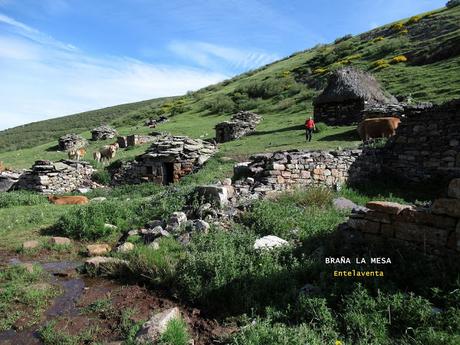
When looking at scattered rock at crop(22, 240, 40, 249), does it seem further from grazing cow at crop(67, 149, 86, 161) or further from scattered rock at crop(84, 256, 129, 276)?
grazing cow at crop(67, 149, 86, 161)

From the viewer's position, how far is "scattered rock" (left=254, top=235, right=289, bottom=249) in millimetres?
6211

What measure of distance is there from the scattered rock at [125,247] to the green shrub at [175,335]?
288cm

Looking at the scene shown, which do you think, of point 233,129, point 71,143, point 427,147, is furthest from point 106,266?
point 71,143

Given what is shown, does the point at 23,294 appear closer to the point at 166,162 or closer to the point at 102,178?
the point at 166,162

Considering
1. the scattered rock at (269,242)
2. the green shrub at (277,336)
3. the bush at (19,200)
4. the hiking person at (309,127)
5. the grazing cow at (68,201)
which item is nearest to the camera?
the green shrub at (277,336)

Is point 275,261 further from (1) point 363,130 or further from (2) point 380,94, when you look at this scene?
(2) point 380,94

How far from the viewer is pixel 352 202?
9125 millimetres

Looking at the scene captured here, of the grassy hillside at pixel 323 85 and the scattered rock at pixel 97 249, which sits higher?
the grassy hillside at pixel 323 85

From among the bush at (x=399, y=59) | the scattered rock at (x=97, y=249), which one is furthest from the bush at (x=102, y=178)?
the bush at (x=399, y=59)

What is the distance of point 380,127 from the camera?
14.5 m

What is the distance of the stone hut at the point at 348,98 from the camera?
66.4 feet

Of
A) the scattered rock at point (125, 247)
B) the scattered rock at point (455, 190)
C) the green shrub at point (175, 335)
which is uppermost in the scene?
the scattered rock at point (455, 190)

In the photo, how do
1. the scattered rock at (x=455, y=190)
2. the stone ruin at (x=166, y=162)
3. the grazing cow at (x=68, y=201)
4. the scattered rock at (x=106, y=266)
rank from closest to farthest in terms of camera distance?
the scattered rock at (x=455, y=190) < the scattered rock at (x=106, y=266) < the grazing cow at (x=68, y=201) < the stone ruin at (x=166, y=162)

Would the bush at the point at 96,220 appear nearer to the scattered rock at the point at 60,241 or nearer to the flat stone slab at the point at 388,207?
the scattered rock at the point at 60,241
